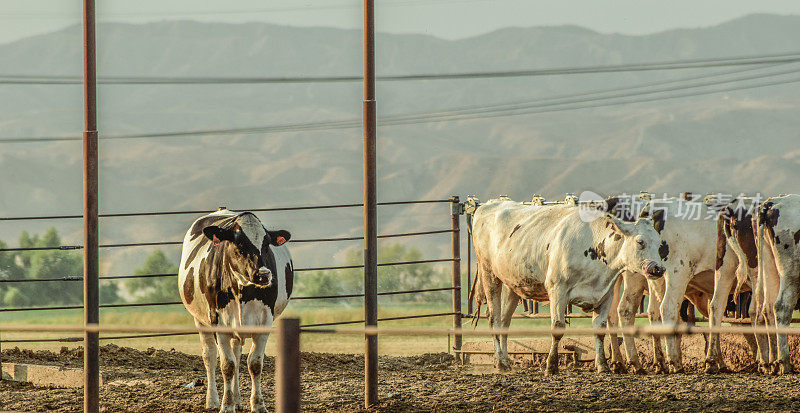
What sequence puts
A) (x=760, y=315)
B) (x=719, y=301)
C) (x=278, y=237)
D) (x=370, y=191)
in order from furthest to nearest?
(x=719, y=301)
(x=760, y=315)
(x=278, y=237)
(x=370, y=191)

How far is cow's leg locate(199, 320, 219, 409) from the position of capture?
428 inches

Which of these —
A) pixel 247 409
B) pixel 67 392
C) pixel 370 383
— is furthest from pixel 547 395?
pixel 67 392

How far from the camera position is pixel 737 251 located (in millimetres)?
12398

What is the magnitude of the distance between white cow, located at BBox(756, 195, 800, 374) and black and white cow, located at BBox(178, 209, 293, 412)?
5.27m

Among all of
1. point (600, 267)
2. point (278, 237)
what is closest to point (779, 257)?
point (600, 267)

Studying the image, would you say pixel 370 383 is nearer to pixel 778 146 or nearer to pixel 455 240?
pixel 455 240

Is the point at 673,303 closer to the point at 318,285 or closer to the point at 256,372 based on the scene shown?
the point at 256,372

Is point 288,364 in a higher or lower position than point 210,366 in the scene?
higher

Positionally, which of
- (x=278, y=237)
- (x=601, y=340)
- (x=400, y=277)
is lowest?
(x=400, y=277)

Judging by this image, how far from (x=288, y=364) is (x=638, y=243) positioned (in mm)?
6474

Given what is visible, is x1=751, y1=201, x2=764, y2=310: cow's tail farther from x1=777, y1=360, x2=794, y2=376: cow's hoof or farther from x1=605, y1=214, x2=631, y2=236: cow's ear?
x1=605, y1=214, x2=631, y2=236: cow's ear

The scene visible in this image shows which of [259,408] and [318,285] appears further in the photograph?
[318,285]

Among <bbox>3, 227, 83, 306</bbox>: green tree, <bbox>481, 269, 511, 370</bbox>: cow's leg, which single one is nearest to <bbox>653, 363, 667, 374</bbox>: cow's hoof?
<bbox>481, 269, 511, 370</bbox>: cow's leg

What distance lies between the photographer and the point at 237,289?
10406 mm
